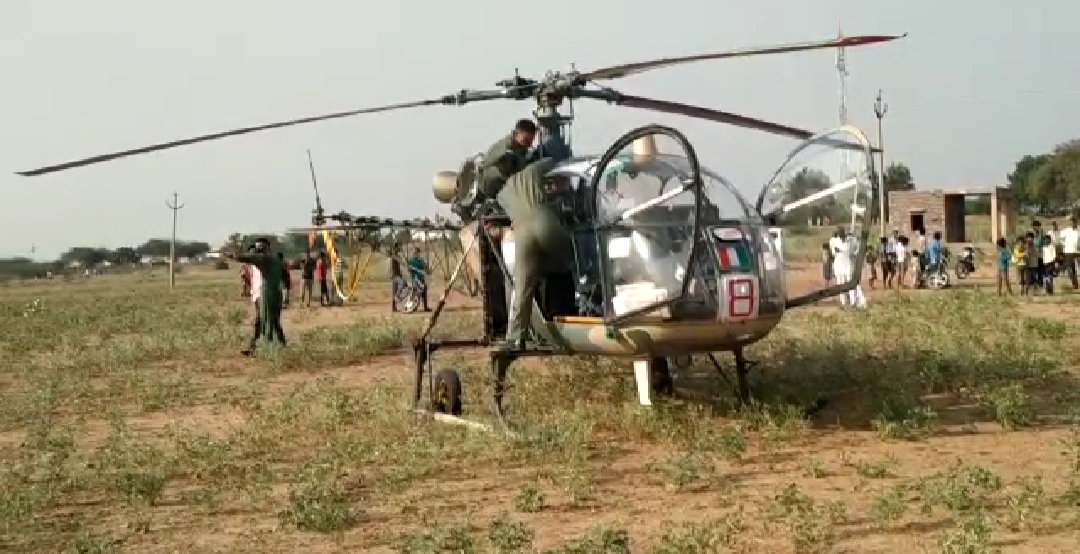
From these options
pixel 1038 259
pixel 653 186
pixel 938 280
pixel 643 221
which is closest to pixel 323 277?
pixel 938 280

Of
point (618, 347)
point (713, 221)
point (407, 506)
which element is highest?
point (713, 221)

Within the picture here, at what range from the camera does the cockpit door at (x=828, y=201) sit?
7.71 m

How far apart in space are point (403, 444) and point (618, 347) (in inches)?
70.8

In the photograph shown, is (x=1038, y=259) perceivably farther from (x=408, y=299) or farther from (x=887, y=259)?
(x=408, y=299)

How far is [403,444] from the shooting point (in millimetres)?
8203

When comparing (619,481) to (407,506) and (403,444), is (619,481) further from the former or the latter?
(403,444)

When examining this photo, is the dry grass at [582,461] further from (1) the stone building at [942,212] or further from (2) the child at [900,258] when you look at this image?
(1) the stone building at [942,212]

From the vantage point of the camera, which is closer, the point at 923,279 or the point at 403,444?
the point at 403,444

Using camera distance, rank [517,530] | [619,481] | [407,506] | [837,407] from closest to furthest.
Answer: [517,530] < [407,506] < [619,481] < [837,407]

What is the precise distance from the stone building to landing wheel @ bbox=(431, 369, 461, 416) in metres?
36.1

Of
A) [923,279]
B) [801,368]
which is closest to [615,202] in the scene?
[801,368]

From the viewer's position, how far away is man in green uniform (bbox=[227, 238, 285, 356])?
49.5ft

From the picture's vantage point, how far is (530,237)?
8266mm

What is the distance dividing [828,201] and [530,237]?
2.26 metres
